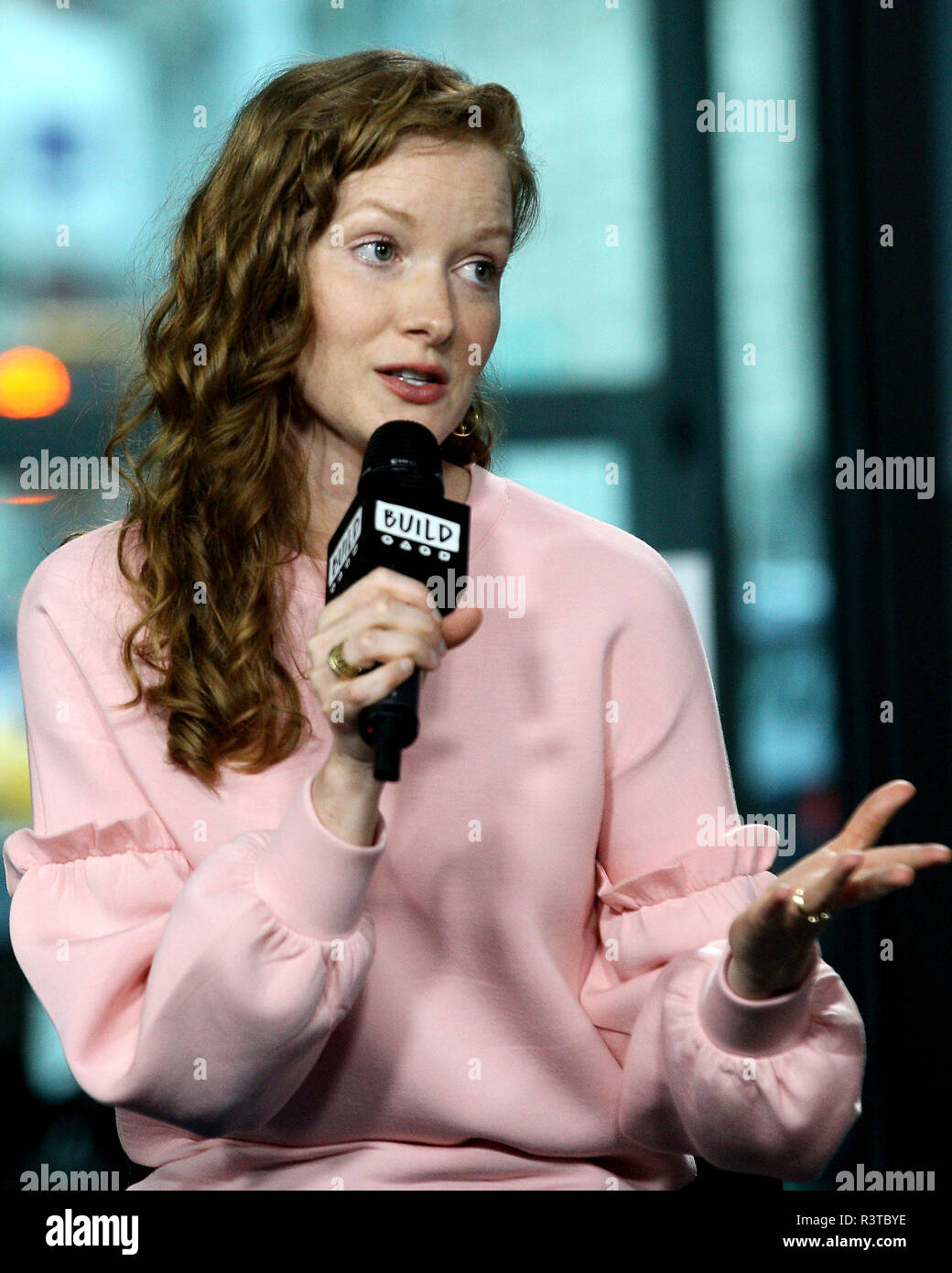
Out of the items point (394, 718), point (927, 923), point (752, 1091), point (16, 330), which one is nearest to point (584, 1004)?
point (752, 1091)

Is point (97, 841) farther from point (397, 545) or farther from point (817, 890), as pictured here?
point (817, 890)

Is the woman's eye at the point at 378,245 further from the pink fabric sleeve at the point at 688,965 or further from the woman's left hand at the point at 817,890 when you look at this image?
the woman's left hand at the point at 817,890

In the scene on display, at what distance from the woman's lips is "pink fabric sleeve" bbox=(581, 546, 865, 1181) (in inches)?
10.7

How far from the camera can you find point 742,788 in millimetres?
2682

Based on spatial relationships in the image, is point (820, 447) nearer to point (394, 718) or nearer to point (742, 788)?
point (742, 788)

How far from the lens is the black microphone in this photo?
777 millimetres

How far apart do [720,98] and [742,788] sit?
1342 millimetres

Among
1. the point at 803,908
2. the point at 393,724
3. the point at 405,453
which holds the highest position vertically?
the point at 405,453

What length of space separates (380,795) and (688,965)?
286 mm

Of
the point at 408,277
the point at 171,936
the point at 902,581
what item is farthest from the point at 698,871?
the point at 902,581

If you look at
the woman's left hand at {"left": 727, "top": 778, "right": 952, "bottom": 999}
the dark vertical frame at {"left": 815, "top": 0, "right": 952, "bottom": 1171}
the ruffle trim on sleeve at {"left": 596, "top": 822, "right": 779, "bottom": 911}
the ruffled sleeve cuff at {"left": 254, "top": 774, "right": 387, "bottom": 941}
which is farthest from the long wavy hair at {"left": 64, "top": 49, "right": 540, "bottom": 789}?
the dark vertical frame at {"left": 815, "top": 0, "right": 952, "bottom": 1171}

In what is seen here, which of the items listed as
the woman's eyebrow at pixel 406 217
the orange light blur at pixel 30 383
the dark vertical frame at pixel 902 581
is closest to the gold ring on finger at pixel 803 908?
the woman's eyebrow at pixel 406 217

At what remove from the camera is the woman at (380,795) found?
3.36 feet

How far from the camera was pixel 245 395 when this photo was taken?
1.20 metres
